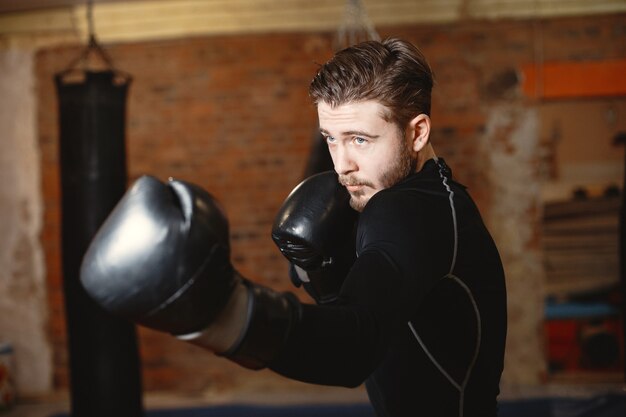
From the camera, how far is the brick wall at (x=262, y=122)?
4250 millimetres

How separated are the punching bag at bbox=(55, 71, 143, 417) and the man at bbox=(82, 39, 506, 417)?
1864 millimetres

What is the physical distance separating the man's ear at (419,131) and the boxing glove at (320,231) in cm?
23

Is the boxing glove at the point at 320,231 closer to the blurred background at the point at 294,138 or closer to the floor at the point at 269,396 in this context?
the floor at the point at 269,396

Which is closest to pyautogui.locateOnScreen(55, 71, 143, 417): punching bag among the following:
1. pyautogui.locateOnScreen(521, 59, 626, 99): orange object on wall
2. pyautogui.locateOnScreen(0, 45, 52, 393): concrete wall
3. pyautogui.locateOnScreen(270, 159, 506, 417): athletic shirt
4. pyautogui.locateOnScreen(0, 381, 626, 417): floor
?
pyautogui.locateOnScreen(0, 381, 626, 417): floor

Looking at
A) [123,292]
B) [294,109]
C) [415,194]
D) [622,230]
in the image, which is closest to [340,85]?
[415,194]

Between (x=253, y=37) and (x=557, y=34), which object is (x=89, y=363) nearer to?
(x=253, y=37)

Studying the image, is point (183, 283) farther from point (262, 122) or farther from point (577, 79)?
point (577, 79)

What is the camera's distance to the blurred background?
13.7 ft

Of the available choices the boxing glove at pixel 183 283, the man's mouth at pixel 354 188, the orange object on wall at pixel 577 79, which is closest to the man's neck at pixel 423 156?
the man's mouth at pixel 354 188

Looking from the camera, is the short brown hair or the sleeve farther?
the short brown hair

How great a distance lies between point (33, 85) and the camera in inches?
177

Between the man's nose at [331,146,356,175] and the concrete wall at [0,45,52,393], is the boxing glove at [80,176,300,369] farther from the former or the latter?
the concrete wall at [0,45,52,393]

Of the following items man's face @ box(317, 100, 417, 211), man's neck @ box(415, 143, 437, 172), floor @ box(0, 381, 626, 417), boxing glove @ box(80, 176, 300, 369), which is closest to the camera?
boxing glove @ box(80, 176, 300, 369)

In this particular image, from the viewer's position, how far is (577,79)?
4176 millimetres
